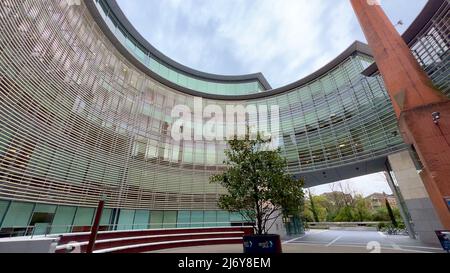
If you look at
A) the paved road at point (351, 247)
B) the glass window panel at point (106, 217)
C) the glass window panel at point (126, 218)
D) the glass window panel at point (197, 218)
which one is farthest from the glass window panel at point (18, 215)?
the glass window panel at point (197, 218)

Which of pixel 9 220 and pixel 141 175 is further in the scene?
pixel 141 175

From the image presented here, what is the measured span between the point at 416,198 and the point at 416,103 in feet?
22.4

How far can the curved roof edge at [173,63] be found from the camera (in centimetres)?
1814

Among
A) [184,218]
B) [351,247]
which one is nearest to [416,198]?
[351,247]

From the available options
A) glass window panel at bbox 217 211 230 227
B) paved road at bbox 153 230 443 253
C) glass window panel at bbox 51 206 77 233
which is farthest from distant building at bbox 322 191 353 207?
glass window panel at bbox 51 206 77 233

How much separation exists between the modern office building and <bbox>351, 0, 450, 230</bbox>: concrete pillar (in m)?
2.59

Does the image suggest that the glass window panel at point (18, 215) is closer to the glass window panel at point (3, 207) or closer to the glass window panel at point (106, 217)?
the glass window panel at point (3, 207)

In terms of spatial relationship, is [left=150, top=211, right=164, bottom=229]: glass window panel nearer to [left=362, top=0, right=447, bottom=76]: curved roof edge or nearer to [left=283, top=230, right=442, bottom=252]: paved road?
[left=283, top=230, right=442, bottom=252]: paved road

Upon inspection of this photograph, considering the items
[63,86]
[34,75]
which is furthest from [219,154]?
[34,75]

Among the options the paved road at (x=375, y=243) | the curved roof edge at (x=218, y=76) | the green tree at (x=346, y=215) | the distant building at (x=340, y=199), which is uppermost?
the curved roof edge at (x=218, y=76)

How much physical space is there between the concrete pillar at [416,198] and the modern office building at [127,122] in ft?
0.47

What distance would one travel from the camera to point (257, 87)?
94.0ft
